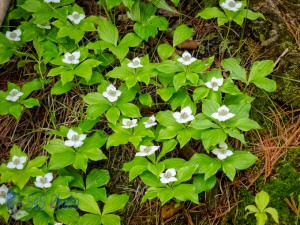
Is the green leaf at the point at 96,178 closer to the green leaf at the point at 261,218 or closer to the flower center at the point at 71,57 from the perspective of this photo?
the flower center at the point at 71,57

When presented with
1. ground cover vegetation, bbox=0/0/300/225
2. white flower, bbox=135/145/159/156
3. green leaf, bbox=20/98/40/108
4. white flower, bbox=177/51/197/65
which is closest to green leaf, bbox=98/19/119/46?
ground cover vegetation, bbox=0/0/300/225

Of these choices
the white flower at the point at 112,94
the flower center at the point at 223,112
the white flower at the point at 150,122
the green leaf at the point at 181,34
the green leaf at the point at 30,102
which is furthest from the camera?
the green leaf at the point at 181,34

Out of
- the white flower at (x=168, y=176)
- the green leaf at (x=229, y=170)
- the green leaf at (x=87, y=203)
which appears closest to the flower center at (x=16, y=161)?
the green leaf at (x=87, y=203)

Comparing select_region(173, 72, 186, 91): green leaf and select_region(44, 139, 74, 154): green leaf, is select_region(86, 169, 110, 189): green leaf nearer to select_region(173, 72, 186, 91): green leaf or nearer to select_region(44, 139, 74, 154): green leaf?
select_region(44, 139, 74, 154): green leaf

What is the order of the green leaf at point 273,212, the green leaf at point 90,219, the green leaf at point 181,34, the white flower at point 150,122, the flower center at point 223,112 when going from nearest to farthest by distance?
→ the green leaf at point 273,212 < the green leaf at point 90,219 < the flower center at point 223,112 < the white flower at point 150,122 < the green leaf at point 181,34

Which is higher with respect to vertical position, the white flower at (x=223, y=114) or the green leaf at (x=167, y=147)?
the white flower at (x=223, y=114)
